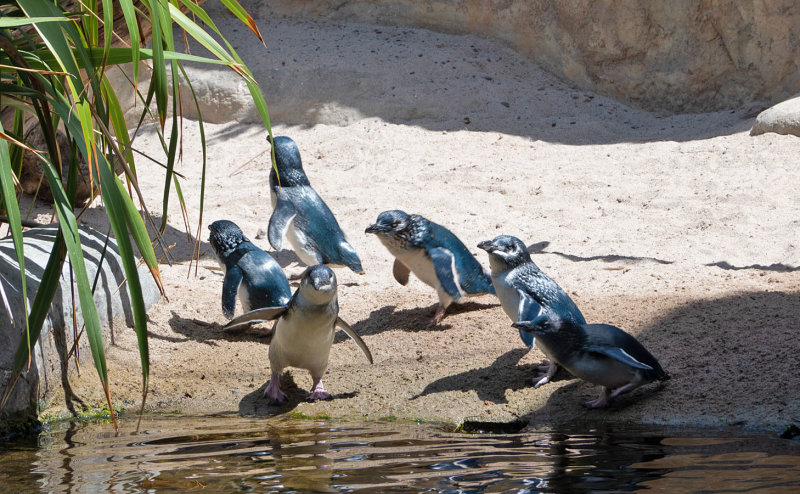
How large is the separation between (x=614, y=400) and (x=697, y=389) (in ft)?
1.16

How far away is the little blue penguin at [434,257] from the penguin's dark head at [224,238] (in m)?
0.78

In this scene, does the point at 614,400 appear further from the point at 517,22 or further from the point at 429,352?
the point at 517,22

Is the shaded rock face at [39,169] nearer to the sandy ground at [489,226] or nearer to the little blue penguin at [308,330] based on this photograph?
the sandy ground at [489,226]

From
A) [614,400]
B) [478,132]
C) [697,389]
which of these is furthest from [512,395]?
[478,132]

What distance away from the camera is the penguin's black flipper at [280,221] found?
219 inches

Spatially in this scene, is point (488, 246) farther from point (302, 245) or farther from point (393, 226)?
point (302, 245)

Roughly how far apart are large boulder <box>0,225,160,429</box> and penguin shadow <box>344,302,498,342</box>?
1.18 m

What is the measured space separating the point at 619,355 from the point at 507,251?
926mm

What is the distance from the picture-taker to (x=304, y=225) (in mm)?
5684

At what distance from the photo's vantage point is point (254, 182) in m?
7.71

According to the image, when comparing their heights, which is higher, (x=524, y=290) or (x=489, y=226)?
(x=489, y=226)

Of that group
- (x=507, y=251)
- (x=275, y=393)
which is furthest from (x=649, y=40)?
(x=275, y=393)

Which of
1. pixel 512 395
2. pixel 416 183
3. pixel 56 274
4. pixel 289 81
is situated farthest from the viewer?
pixel 289 81

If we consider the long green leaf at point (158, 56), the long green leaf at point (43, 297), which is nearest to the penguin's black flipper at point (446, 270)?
the long green leaf at point (158, 56)
